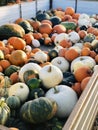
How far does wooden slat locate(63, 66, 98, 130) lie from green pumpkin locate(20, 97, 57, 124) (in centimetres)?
24

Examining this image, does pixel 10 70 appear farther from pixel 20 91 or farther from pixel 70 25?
pixel 70 25

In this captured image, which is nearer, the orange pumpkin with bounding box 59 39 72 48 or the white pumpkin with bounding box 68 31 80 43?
the orange pumpkin with bounding box 59 39 72 48

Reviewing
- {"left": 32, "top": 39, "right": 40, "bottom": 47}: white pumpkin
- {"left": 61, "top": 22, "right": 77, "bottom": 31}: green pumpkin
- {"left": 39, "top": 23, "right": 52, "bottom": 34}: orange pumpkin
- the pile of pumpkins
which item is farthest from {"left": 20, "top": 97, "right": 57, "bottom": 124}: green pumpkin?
{"left": 61, "top": 22, "right": 77, "bottom": 31}: green pumpkin

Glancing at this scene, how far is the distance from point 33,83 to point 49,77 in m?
0.13

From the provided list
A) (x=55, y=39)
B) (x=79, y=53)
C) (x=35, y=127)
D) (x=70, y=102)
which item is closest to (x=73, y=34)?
(x=55, y=39)

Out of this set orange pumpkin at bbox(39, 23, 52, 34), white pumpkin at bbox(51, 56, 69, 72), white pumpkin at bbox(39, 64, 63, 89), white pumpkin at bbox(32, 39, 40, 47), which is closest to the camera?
white pumpkin at bbox(39, 64, 63, 89)

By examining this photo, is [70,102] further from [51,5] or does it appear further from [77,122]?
[51,5]

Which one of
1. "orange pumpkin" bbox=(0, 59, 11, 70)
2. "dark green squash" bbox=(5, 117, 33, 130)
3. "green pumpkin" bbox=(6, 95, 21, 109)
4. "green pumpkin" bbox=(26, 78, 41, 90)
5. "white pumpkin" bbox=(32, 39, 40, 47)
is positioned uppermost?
"green pumpkin" bbox=(26, 78, 41, 90)

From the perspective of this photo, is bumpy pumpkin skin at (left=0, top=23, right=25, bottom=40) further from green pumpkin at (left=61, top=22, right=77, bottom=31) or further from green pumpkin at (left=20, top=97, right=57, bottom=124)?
green pumpkin at (left=20, top=97, right=57, bottom=124)

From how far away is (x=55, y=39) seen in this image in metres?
3.19

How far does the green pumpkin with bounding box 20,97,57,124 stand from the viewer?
1.49 m

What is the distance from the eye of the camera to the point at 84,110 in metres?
1.30

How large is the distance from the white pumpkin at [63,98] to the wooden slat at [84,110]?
0.21 m

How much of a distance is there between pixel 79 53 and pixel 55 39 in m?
0.76
